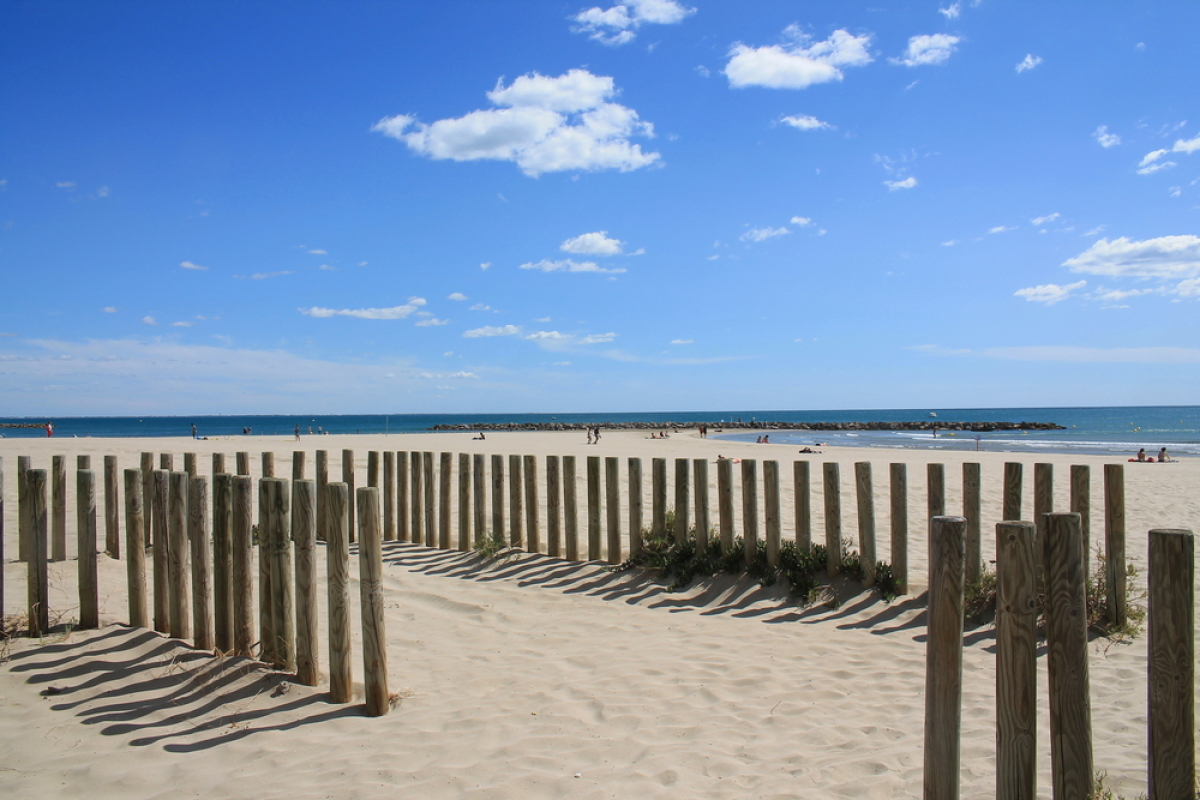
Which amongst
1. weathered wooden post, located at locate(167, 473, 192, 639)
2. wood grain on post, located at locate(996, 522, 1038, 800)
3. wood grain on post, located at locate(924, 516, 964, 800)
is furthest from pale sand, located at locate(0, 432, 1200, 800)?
wood grain on post, located at locate(996, 522, 1038, 800)

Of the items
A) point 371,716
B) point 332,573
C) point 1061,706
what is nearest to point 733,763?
point 1061,706

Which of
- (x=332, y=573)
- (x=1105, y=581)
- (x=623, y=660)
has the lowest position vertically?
(x=623, y=660)

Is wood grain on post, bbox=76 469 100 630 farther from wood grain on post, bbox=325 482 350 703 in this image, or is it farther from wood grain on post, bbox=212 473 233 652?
wood grain on post, bbox=325 482 350 703

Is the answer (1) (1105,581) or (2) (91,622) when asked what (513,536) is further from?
(1) (1105,581)

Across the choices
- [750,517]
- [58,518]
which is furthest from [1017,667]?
[58,518]

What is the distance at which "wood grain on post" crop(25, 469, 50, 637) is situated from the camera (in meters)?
5.25

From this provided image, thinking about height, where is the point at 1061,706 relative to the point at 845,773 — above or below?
above

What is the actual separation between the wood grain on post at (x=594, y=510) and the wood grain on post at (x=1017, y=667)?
5203mm

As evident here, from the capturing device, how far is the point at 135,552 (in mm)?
5480

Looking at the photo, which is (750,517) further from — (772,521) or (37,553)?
(37,553)

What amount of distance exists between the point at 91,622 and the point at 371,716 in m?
2.78

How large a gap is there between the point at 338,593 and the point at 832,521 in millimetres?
4436

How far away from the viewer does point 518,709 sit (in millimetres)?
4395

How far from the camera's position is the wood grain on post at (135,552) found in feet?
17.6
